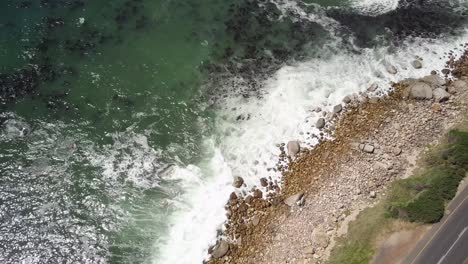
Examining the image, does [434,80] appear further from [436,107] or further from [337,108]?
[337,108]

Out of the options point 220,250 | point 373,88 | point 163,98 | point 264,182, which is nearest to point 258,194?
point 264,182

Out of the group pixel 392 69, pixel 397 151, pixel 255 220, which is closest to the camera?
pixel 255 220

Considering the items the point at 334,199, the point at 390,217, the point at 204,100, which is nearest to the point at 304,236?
the point at 334,199

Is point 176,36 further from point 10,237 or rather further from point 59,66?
point 10,237

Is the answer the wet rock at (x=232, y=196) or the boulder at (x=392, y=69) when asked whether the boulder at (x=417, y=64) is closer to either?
the boulder at (x=392, y=69)

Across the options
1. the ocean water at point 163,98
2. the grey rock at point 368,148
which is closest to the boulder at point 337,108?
the ocean water at point 163,98

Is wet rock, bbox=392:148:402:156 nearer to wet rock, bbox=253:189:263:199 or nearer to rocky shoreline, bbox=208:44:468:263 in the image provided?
rocky shoreline, bbox=208:44:468:263
